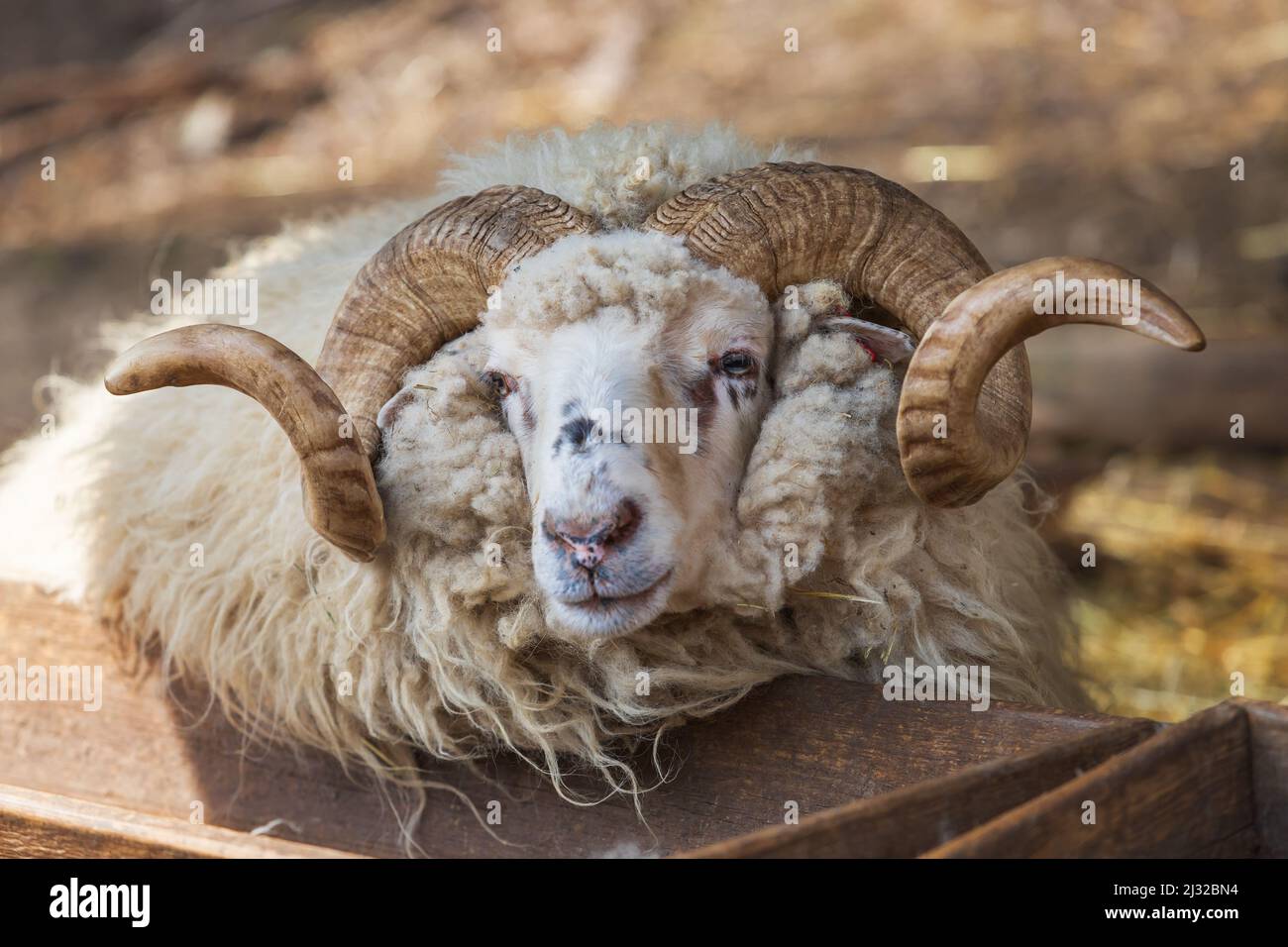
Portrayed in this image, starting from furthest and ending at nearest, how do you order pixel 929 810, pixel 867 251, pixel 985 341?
pixel 867 251, pixel 985 341, pixel 929 810

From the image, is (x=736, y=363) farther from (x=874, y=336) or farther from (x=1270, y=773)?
(x=1270, y=773)

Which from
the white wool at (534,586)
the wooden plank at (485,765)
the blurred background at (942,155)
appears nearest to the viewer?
the wooden plank at (485,765)

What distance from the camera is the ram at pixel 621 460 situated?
2381 mm

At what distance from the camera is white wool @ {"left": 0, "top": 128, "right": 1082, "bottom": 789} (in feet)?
8.35

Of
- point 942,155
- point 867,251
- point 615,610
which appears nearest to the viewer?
point 615,610

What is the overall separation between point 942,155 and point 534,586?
5209 mm

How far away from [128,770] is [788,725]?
165 cm

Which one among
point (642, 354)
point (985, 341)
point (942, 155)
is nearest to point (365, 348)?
point (642, 354)

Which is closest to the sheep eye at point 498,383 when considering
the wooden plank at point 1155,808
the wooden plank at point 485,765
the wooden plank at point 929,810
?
the wooden plank at point 485,765

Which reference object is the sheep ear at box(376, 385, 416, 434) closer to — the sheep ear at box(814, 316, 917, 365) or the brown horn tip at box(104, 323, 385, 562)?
the brown horn tip at box(104, 323, 385, 562)

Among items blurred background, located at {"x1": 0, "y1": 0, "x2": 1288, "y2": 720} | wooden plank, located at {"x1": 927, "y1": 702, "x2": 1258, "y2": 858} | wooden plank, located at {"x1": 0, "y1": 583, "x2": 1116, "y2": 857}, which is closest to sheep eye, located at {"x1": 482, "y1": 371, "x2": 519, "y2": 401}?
wooden plank, located at {"x1": 0, "y1": 583, "x2": 1116, "y2": 857}

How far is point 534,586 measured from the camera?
258 centimetres

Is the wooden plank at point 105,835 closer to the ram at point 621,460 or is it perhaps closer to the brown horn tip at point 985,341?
the ram at point 621,460

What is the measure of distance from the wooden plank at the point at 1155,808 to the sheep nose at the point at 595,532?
2.98 ft
